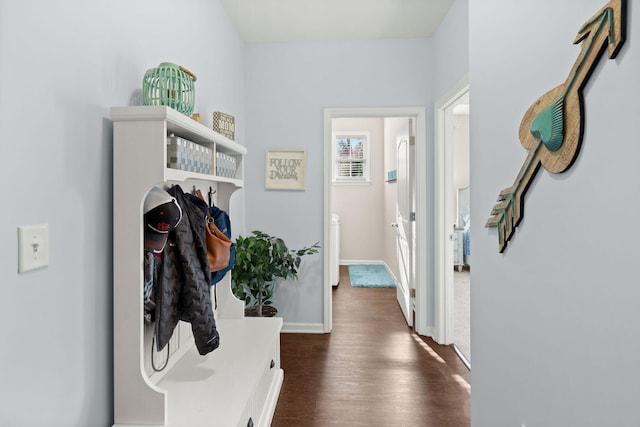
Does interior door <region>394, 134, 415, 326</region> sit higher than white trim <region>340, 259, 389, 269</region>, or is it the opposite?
interior door <region>394, 134, 415, 326</region>

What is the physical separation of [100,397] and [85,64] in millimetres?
1122

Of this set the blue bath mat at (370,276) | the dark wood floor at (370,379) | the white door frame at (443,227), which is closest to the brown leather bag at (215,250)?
the dark wood floor at (370,379)

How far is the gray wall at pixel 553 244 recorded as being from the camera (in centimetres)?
80

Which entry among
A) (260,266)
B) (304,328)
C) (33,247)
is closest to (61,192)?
(33,247)

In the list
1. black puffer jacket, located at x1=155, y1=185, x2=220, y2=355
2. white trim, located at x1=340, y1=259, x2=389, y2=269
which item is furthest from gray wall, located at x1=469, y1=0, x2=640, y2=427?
white trim, located at x1=340, y1=259, x2=389, y2=269

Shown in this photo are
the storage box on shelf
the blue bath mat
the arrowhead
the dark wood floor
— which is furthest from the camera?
the blue bath mat

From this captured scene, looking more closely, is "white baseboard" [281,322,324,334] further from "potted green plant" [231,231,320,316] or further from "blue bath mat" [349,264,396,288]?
"blue bath mat" [349,264,396,288]

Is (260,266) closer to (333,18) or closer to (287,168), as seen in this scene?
(287,168)

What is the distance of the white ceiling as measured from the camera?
8.86 ft

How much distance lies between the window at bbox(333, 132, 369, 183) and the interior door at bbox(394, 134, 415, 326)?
2.20m

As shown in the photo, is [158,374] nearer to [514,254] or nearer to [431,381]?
[514,254]

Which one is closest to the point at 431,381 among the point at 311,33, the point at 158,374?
the point at 158,374

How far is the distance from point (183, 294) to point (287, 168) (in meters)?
2.05

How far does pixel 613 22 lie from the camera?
803 millimetres
